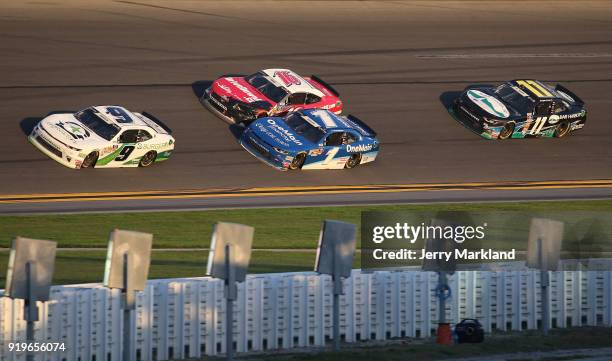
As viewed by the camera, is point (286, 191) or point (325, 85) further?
point (325, 85)

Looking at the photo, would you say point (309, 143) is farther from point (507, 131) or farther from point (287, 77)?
point (507, 131)

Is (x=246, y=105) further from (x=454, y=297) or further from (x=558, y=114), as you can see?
(x=454, y=297)

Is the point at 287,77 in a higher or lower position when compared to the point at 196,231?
higher

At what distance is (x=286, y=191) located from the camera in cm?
2923

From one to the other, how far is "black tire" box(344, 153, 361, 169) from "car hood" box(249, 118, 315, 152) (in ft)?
3.83

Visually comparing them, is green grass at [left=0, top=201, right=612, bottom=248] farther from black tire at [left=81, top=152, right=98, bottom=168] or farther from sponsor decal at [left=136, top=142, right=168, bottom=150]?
sponsor decal at [left=136, top=142, right=168, bottom=150]

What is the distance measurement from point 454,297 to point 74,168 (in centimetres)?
1226

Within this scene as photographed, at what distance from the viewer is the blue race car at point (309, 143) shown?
100 feet

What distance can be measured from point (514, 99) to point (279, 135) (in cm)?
776

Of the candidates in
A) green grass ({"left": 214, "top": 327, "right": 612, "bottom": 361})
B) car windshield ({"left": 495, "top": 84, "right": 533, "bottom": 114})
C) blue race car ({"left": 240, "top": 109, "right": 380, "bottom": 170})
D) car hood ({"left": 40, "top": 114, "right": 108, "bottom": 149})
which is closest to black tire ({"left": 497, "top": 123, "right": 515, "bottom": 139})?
car windshield ({"left": 495, "top": 84, "right": 533, "bottom": 114})

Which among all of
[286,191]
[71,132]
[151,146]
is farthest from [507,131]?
[71,132]

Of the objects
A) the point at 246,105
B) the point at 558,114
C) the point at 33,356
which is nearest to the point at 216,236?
the point at 33,356

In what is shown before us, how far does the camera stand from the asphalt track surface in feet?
98.0

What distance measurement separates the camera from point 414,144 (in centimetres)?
3316
